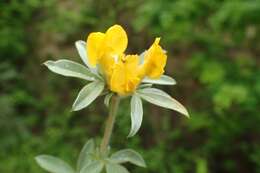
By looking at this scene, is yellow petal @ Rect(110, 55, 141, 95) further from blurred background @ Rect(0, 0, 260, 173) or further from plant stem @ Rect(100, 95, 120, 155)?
blurred background @ Rect(0, 0, 260, 173)

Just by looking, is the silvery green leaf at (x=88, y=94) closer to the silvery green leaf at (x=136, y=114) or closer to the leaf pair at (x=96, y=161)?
the silvery green leaf at (x=136, y=114)

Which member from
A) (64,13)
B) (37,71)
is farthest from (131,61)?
(37,71)

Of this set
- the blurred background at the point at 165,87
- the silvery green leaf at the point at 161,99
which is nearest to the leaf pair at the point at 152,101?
the silvery green leaf at the point at 161,99

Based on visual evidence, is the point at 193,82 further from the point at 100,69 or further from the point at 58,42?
the point at 100,69

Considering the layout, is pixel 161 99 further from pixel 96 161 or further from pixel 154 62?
pixel 96 161

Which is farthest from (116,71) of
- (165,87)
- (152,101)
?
(165,87)

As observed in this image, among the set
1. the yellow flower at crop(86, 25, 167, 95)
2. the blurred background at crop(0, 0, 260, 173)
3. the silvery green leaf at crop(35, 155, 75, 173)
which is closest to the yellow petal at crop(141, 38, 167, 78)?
the yellow flower at crop(86, 25, 167, 95)

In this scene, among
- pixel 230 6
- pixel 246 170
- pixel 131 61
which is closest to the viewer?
pixel 131 61
